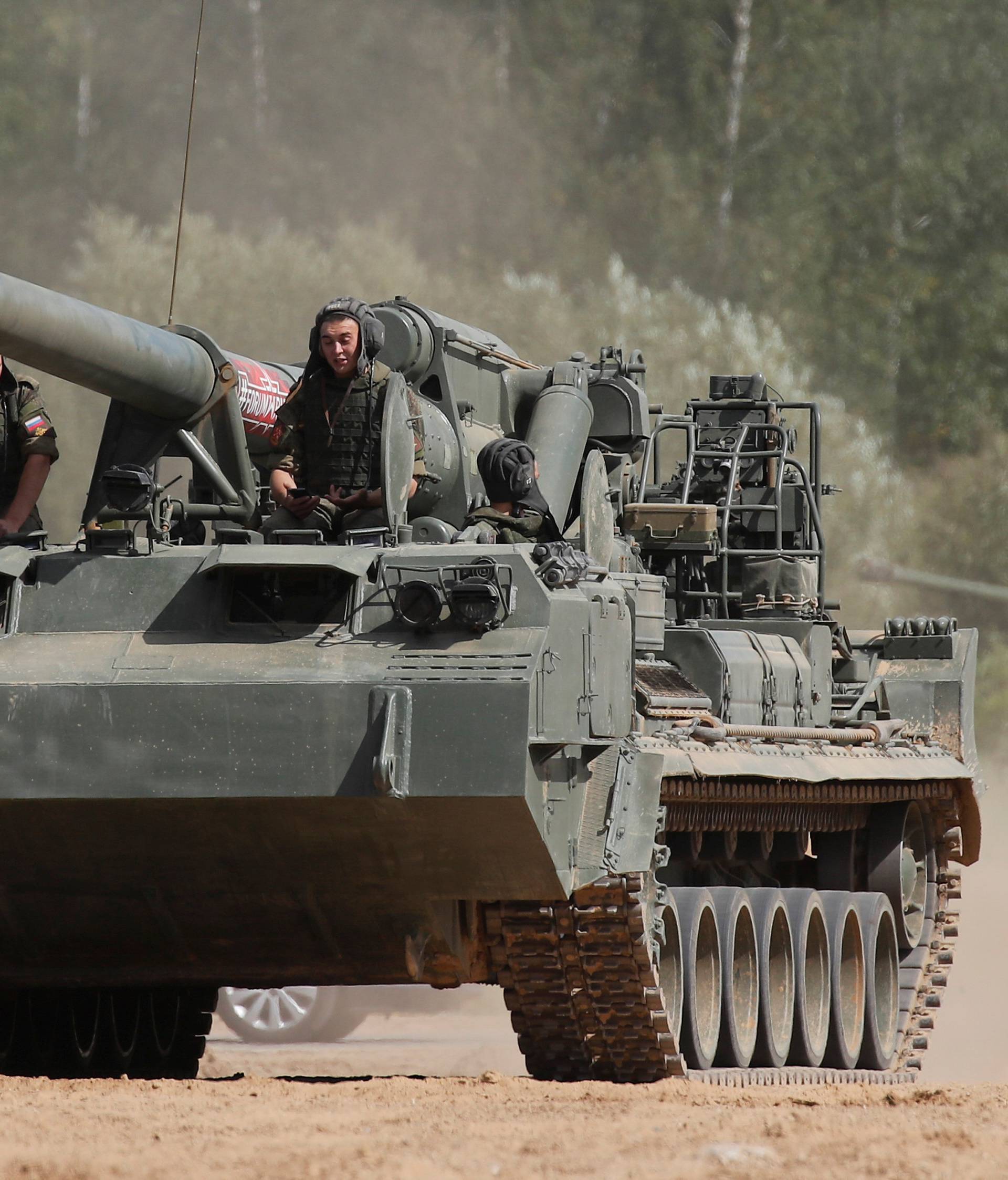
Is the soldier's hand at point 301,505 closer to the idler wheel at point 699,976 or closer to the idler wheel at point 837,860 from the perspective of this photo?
the idler wheel at point 699,976

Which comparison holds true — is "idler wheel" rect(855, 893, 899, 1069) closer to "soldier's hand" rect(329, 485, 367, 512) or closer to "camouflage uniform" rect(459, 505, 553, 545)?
"camouflage uniform" rect(459, 505, 553, 545)

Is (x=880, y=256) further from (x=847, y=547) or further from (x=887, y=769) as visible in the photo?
(x=887, y=769)

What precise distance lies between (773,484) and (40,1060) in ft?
20.8

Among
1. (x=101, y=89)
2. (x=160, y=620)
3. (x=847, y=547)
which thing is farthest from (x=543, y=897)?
(x=101, y=89)

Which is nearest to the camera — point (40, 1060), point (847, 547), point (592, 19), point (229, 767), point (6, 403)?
point (229, 767)

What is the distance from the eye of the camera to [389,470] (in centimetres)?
957

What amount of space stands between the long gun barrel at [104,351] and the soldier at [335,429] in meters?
0.44

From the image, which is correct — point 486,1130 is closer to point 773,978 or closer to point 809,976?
point 773,978

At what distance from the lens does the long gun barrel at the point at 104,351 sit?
8516 mm

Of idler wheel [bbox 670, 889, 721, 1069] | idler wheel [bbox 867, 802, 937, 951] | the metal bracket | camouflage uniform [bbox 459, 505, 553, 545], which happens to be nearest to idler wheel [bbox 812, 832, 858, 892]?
idler wheel [bbox 867, 802, 937, 951]

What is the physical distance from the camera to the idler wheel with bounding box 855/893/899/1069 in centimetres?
1324

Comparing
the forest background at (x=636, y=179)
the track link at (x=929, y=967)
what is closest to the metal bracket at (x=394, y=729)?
the track link at (x=929, y=967)

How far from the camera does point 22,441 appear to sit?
1034 centimetres

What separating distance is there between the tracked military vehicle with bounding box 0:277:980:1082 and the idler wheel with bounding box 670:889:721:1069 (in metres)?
0.02
